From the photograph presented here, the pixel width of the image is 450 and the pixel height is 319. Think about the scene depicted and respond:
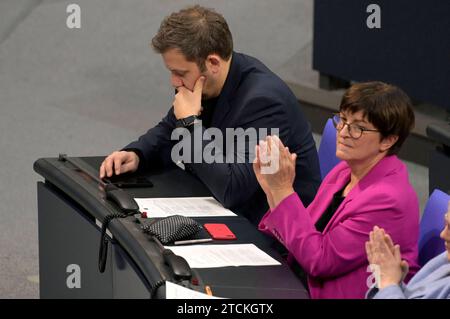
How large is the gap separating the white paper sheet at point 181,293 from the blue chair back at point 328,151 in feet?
4.03

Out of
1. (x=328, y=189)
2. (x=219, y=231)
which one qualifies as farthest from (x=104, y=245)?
(x=328, y=189)

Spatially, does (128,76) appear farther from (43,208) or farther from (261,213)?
(261,213)

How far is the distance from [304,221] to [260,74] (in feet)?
2.97

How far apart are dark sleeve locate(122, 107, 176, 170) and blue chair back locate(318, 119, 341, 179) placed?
587 mm

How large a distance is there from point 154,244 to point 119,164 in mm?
786

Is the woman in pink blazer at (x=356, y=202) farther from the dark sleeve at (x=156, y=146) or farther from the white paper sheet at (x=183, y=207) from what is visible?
the dark sleeve at (x=156, y=146)

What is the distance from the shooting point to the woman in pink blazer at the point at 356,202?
3.23m

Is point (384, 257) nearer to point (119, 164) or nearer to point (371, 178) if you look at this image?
point (371, 178)

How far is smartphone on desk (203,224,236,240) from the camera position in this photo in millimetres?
3551

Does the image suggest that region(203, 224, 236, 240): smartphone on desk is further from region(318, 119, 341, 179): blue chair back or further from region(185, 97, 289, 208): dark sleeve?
region(318, 119, 341, 179): blue chair back

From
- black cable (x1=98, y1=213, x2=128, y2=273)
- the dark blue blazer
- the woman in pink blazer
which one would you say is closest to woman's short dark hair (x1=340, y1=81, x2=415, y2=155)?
the woman in pink blazer

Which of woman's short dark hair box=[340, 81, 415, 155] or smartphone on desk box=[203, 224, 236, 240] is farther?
smartphone on desk box=[203, 224, 236, 240]

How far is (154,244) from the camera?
3438mm

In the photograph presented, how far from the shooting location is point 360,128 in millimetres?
3297
